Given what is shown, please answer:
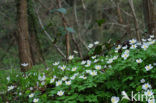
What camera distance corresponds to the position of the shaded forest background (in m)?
4.07

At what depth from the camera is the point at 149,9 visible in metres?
4.59

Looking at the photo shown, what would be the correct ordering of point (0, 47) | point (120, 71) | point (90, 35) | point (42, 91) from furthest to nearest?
point (0, 47) < point (90, 35) < point (42, 91) < point (120, 71)

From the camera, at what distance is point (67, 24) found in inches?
157

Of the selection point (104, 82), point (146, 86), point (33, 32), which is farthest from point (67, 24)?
point (33, 32)

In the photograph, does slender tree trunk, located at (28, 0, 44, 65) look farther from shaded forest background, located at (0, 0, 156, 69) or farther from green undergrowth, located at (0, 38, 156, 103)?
green undergrowth, located at (0, 38, 156, 103)

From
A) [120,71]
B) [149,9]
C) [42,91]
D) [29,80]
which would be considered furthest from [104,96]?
[149,9]

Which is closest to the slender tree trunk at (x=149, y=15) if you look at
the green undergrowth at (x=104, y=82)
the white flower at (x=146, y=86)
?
the green undergrowth at (x=104, y=82)

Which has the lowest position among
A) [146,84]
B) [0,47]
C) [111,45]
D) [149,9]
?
[146,84]

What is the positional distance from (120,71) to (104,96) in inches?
14.9

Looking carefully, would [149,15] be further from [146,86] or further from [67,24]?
[146,86]

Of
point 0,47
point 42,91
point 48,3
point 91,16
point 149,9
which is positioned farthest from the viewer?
point 0,47

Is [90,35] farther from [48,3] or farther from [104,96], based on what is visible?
[104,96]

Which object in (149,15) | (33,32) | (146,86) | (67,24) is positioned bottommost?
(146,86)

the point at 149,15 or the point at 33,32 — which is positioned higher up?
the point at 33,32
